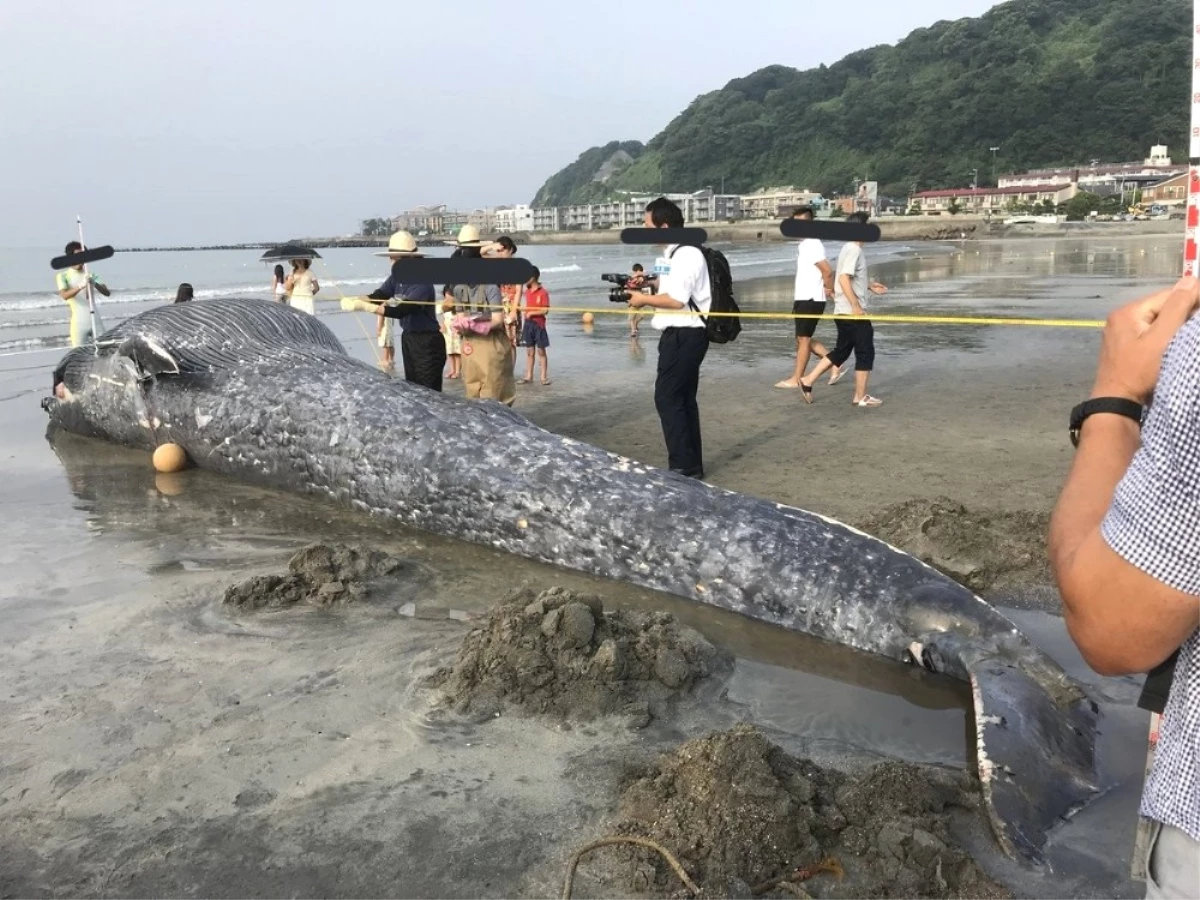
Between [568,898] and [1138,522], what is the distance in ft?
7.03

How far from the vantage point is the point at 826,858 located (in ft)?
9.43

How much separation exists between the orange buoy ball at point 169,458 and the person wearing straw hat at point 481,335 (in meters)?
2.56

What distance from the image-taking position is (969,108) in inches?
5463

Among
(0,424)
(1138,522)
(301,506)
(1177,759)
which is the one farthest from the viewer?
(0,424)

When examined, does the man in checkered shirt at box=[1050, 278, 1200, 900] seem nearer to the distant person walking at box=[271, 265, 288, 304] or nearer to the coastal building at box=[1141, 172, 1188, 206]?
the distant person walking at box=[271, 265, 288, 304]

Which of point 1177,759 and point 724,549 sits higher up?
point 1177,759

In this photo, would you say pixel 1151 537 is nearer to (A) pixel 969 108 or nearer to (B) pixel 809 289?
(B) pixel 809 289

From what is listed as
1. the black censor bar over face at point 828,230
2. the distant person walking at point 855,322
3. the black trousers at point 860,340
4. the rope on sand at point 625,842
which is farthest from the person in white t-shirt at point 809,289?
the rope on sand at point 625,842

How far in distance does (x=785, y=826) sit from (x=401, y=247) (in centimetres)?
747

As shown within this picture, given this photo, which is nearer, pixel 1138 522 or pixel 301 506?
pixel 1138 522

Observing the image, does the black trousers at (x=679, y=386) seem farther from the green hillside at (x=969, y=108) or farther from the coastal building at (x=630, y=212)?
the green hillside at (x=969, y=108)

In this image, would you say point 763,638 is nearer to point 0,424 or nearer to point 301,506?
point 301,506

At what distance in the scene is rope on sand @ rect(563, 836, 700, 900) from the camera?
2.72 metres

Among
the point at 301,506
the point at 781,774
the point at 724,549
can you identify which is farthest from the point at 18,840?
the point at 301,506
